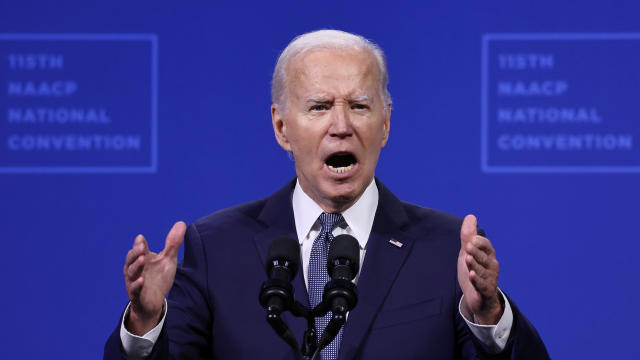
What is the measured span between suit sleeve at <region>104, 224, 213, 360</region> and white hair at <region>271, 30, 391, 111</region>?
1.58 ft

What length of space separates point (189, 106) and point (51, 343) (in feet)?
3.67

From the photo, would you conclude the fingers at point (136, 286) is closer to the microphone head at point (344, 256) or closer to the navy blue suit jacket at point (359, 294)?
the navy blue suit jacket at point (359, 294)

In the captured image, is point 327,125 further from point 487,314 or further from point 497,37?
point 497,37

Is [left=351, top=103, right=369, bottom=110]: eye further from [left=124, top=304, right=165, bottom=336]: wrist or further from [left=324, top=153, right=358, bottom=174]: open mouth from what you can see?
[left=124, top=304, right=165, bottom=336]: wrist

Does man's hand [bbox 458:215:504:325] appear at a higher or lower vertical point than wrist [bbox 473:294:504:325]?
higher

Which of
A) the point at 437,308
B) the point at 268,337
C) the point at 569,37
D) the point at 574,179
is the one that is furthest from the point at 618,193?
the point at 268,337

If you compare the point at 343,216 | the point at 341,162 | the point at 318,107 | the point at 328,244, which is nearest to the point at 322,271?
the point at 328,244

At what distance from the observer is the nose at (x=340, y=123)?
220cm

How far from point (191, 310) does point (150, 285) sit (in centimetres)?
32

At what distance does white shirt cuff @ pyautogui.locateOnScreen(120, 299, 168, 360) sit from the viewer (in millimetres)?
1871

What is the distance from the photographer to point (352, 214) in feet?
7.53

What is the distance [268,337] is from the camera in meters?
2.10

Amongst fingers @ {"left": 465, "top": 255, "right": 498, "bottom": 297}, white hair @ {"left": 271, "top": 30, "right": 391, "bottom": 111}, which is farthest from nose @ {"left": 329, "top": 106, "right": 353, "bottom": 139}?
fingers @ {"left": 465, "top": 255, "right": 498, "bottom": 297}

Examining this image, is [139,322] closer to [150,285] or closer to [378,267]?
[150,285]
